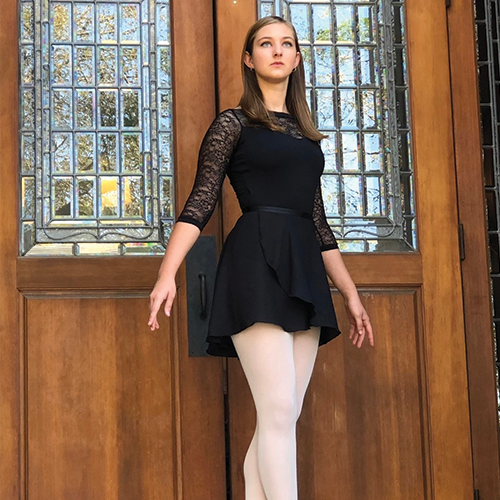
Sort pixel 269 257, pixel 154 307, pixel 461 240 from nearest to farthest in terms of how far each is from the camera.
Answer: pixel 154 307 → pixel 269 257 → pixel 461 240

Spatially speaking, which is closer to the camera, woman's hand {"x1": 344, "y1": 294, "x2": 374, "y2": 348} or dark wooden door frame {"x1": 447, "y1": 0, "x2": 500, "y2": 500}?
woman's hand {"x1": 344, "y1": 294, "x2": 374, "y2": 348}

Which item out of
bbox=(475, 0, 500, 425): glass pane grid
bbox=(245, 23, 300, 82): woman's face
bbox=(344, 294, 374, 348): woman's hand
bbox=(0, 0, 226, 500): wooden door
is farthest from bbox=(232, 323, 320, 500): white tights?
bbox=(475, 0, 500, 425): glass pane grid

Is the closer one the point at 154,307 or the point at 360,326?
the point at 154,307

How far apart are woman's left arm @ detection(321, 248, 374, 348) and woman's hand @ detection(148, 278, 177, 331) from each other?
56cm

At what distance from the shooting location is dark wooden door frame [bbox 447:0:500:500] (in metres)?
3.21

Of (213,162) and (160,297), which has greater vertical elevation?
(213,162)

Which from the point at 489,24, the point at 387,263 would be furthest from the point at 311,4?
the point at 387,263

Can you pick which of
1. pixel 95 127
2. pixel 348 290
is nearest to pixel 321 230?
pixel 348 290

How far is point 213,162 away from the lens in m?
2.64

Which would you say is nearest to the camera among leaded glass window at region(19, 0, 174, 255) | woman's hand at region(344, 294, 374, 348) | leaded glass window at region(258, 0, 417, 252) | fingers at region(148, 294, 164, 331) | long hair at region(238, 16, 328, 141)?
fingers at region(148, 294, 164, 331)

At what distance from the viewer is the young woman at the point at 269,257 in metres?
2.48

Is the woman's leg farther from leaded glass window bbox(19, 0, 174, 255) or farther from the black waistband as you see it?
leaded glass window bbox(19, 0, 174, 255)

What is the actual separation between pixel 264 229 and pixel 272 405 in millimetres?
482

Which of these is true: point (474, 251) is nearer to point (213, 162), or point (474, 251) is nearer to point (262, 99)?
point (262, 99)
